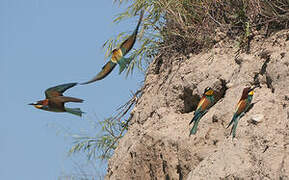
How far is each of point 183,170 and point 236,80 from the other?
81cm

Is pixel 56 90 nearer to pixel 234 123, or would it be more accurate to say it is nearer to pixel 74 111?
pixel 74 111

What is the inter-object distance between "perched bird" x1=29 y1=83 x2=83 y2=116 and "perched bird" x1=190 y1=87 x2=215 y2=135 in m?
1.37

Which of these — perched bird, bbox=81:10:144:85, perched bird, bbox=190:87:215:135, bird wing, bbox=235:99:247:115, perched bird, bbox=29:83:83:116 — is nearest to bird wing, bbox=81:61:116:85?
perched bird, bbox=81:10:144:85

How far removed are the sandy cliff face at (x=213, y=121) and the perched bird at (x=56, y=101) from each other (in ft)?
3.94

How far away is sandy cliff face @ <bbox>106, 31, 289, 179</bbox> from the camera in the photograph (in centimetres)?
442

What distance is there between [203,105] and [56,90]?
1.53 metres

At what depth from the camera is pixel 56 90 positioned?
12.8 feet

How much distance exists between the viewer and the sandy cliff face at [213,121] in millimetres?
4422

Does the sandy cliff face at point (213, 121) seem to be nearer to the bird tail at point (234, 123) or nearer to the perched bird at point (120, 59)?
the bird tail at point (234, 123)

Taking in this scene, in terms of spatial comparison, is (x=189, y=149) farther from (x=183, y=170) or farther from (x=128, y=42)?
(x=128, y=42)

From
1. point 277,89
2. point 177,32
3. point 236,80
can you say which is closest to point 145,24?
point 177,32

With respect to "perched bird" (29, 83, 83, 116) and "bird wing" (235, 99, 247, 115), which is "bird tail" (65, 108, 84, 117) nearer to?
"perched bird" (29, 83, 83, 116)

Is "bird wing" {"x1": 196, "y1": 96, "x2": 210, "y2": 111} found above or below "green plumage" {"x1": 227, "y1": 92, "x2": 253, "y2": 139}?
above

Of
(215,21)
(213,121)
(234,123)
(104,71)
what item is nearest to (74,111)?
(104,71)
